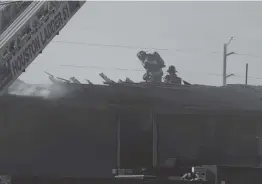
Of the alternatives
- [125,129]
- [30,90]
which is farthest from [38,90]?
[125,129]

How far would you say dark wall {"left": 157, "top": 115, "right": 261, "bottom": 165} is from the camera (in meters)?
20.5

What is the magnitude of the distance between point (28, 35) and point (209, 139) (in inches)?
404

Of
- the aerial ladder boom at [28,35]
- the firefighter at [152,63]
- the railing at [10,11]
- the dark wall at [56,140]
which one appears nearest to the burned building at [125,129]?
the dark wall at [56,140]

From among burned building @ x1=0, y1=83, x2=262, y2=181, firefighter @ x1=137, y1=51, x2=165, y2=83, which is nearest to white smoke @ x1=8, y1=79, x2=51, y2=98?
burned building @ x1=0, y1=83, x2=262, y2=181

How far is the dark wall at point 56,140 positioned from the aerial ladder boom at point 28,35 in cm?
554

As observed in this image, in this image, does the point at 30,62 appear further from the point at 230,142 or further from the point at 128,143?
the point at 230,142

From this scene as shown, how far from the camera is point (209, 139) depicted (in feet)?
68.3

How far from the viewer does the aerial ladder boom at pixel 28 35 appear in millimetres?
12273

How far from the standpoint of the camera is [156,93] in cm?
2048

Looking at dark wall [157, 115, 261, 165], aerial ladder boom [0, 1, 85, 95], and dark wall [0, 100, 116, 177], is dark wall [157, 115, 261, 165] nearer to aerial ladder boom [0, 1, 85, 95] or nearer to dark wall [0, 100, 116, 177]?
dark wall [0, 100, 116, 177]

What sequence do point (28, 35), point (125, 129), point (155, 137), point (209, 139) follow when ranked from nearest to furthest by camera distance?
point (28, 35), point (125, 129), point (155, 137), point (209, 139)

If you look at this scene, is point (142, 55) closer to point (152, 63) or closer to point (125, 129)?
point (152, 63)

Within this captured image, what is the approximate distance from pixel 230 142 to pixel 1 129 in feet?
28.3

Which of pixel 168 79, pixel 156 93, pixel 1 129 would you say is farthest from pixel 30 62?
pixel 168 79
